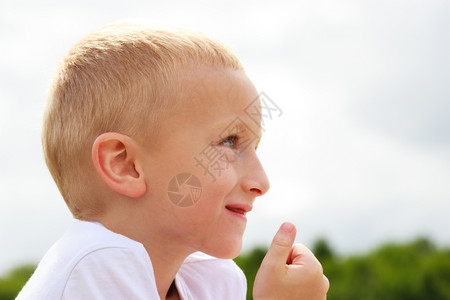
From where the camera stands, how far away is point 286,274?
1789 millimetres

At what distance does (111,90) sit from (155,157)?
0.24 metres

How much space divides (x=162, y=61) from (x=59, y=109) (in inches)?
14.2

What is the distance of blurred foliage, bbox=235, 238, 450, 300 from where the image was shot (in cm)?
466

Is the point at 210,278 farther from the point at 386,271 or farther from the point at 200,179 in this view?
the point at 386,271

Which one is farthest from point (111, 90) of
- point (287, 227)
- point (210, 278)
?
point (210, 278)

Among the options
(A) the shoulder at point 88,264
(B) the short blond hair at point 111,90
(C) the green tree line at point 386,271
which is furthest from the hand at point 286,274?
(C) the green tree line at point 386,271

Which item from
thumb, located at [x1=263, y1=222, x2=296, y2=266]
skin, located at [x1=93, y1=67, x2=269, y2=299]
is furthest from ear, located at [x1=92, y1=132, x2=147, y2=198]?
thumb, located at [x1=263, y1=222, x2=296, y2=266]

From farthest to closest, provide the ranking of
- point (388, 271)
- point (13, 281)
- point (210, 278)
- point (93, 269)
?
point (13, 281), point (388, 271), point (210, 278), point (93, 269)

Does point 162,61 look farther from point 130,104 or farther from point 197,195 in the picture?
point 197,195

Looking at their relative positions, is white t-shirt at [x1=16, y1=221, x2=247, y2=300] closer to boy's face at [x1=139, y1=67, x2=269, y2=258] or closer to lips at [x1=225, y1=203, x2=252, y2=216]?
boy's face at [x1=139, y1=67, x2=269, y2=258]

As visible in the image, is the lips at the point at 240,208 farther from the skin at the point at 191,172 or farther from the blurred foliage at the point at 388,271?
the blurred foliage at the point at 388,271

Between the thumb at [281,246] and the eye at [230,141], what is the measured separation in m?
0.31

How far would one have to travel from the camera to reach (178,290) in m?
2.04

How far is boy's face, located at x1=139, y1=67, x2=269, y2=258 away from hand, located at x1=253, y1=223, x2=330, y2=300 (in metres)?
0.13
